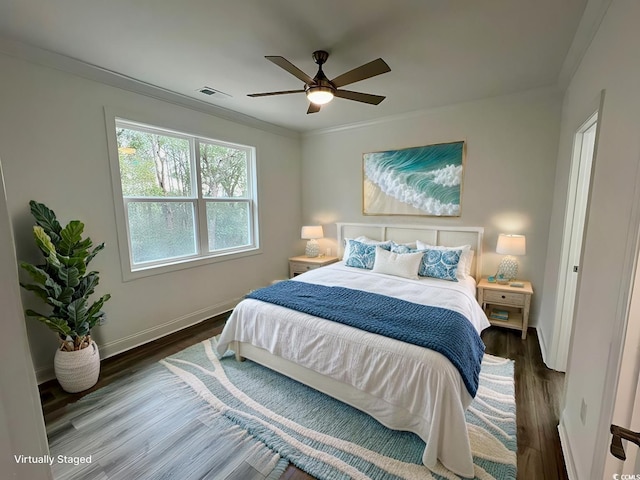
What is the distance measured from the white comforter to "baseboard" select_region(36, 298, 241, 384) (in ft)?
3.15

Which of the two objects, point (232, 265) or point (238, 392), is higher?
point (232, 265)

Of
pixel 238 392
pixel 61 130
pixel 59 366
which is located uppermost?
pixel 61 130

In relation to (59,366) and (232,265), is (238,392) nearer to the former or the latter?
(59,366)

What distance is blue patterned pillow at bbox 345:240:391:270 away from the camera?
365cm

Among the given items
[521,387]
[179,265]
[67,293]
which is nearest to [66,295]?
[67,293]

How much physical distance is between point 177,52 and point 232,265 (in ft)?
8.14

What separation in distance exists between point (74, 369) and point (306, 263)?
289 centimetres

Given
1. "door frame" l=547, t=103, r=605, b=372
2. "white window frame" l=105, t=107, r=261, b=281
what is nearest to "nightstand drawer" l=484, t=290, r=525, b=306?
"door frame" l=547, t=103, r=605, b=372

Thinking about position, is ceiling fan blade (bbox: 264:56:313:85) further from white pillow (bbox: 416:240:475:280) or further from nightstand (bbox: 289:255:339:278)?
nightstand (bbox: 289:255:339:278)

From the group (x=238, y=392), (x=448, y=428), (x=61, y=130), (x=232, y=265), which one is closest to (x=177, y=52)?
(x=61, y=130)

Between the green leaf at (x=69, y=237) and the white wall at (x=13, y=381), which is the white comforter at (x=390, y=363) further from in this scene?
the white wall at (x=13, y=381)

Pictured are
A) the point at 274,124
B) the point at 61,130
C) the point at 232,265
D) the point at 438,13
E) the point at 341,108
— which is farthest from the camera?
the point at 274,124

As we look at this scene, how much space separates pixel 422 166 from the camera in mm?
3762

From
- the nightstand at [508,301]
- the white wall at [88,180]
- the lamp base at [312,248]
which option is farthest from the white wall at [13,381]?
the lamp base at [312,248]
